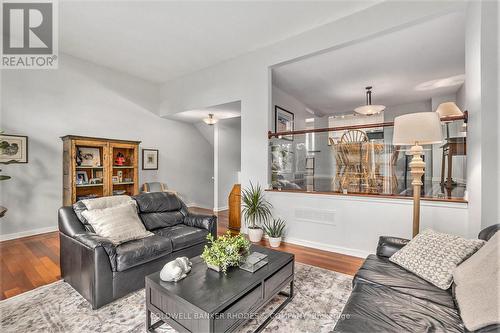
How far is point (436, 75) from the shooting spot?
442 centimetres

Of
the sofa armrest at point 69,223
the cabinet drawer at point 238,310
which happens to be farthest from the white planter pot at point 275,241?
the sofa armrest at point 69,223

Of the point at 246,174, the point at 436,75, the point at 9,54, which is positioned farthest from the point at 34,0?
the point at 436,75

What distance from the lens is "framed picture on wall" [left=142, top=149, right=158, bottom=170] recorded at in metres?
5.55

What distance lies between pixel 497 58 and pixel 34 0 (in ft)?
17.4

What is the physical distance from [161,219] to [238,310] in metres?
1.90

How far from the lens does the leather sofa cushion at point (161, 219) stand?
9.48 feet

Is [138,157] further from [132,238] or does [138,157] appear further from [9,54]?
[132,238]

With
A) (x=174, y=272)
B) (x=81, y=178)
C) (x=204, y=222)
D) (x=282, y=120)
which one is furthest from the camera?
(x=282, y=120)

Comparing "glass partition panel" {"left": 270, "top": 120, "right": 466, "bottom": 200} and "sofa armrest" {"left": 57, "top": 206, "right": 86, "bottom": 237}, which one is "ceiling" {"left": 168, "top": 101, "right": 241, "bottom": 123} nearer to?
"glass partition panel" {"left": 270, "top": 120, "right": 466, "bottom": 200}

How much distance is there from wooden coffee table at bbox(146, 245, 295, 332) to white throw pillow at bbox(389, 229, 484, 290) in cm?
100

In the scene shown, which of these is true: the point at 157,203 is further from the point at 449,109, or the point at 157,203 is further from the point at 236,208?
the point at 449,109

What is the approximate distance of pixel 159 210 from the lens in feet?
10.2

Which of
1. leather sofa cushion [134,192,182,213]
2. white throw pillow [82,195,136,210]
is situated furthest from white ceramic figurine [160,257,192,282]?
leather sofa cushion [134,192,182,213]

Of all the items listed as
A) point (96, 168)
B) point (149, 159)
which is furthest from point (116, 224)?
point (149, 159)
